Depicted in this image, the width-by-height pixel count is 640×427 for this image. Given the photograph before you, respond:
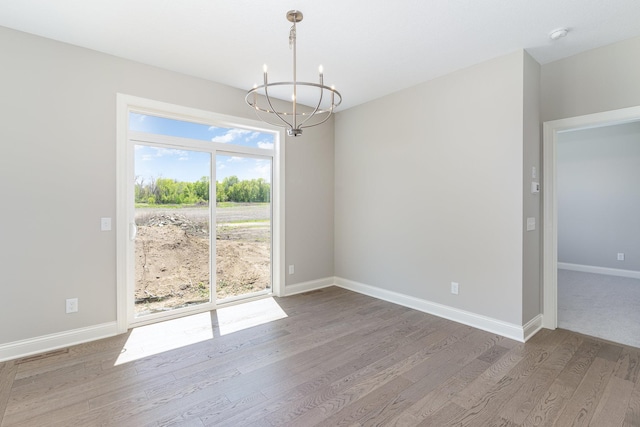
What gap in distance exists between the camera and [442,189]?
358 centimetres

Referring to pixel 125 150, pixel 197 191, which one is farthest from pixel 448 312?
pixel 125 150

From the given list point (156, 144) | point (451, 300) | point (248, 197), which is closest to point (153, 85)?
point (156, 144)

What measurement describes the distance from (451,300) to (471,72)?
8.14 ft

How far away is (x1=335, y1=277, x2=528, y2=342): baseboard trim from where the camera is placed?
119 inches

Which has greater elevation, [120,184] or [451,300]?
[120,184]

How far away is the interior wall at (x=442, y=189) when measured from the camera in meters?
3.04

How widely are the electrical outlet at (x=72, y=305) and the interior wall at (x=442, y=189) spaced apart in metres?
3.30

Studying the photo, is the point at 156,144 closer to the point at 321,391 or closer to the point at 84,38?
the point at 84,38

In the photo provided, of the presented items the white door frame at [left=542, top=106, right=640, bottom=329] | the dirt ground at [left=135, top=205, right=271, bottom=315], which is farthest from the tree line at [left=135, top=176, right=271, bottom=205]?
the white door frame at [left=542, top=106, right=640, bottom=329]

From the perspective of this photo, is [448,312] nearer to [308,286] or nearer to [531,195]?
[531,195]

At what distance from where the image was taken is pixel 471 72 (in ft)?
10.8

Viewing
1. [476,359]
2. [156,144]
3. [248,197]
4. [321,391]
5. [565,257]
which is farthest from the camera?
[565,257]

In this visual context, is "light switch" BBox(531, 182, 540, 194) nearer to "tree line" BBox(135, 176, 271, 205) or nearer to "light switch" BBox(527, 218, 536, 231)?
"light switch" BBox(527, 218, 536, 231)

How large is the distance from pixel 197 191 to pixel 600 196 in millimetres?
6782
